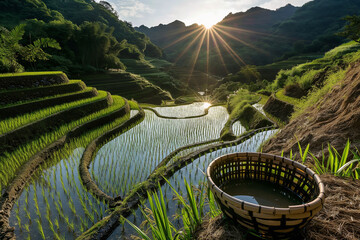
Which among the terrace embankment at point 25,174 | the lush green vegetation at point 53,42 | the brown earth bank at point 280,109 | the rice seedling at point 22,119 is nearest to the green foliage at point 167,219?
the terrace embankment at point 25,174

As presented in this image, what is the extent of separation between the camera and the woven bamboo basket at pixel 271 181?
40.1 inches

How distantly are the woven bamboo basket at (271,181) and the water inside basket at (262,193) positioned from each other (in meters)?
0.04

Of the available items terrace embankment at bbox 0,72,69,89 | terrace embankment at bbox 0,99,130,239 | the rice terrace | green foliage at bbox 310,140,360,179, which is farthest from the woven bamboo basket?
terrace embankment at bbox 0,72,69,89

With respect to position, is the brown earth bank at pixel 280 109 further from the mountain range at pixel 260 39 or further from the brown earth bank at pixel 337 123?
the mountain range at pixel 260 39

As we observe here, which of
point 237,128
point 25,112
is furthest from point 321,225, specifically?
point 25,112

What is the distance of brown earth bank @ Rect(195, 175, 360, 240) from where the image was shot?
121 cm

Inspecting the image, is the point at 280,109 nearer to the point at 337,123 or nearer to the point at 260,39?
the point at 337,123

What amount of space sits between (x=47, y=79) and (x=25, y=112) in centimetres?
277

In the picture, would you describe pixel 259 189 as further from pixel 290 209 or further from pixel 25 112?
pixel 25 112

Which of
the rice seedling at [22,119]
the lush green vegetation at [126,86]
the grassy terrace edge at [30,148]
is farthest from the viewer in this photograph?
the lush green vegetation at [126,86]

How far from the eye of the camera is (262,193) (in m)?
1.65

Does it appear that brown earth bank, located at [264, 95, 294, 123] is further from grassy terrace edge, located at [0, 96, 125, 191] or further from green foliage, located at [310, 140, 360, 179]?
grassy terrace edge, located at [0, 96, 125, 191]

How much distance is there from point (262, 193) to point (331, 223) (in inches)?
19.4

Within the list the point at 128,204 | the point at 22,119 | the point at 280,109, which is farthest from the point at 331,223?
the point at 22,119
